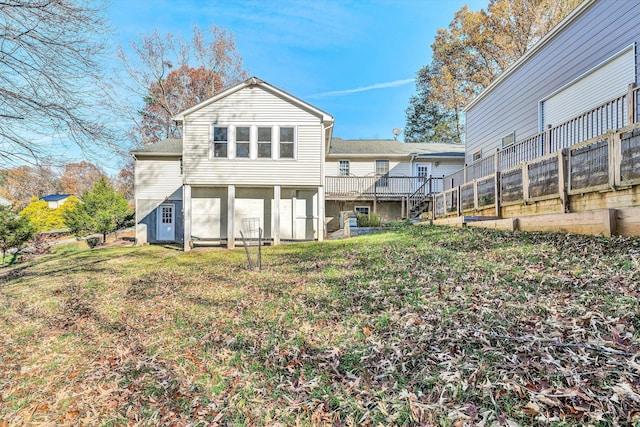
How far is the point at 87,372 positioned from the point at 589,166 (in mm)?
7436

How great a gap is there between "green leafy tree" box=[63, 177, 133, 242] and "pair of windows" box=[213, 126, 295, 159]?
8434 millimetres

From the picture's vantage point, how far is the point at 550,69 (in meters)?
9.21

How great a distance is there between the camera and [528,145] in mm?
8602

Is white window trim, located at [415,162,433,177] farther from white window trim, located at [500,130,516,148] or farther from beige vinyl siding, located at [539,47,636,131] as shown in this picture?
beige vinyl siding, located at [539,47,636,131]

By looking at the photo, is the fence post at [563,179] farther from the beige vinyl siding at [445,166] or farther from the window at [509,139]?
the beige vinyl siding at [445,166]

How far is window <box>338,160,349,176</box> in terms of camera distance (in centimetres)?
1766

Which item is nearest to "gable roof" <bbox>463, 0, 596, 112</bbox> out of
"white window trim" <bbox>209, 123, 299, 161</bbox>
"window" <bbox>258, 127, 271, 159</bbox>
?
"white window trim" <bbox>209, 123, 299, 161</bbox>

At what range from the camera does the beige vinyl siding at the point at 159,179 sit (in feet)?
53.3

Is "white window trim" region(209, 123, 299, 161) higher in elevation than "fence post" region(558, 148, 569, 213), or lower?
higher

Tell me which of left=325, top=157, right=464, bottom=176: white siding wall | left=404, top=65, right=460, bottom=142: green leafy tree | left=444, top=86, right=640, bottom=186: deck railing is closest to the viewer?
left=444, top=86, right=640, bottom=186: deck railing

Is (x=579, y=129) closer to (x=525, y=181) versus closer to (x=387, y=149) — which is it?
(x=525, y=181)

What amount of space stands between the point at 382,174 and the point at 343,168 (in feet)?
6.77

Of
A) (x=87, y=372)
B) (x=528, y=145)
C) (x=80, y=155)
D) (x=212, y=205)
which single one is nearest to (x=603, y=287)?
(x=87, y=372)

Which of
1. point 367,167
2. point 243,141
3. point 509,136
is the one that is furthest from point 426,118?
point 243,141
